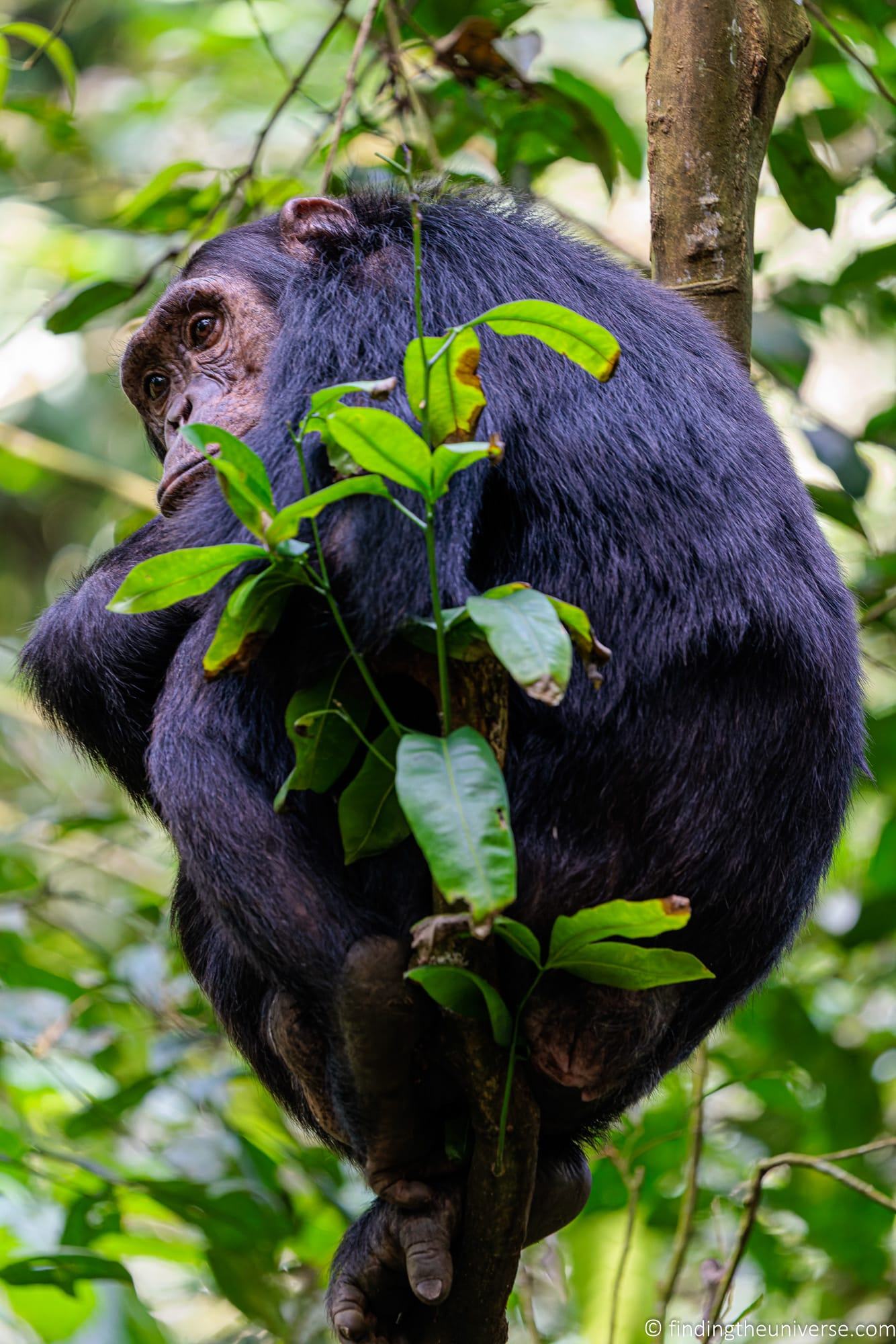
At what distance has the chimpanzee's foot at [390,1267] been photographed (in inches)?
79.2

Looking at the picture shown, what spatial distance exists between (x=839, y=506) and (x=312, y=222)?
163 centimetres

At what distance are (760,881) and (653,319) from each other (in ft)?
3.19

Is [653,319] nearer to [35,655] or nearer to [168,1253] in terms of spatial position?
[35,655]

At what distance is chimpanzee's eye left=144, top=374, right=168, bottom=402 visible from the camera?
10.2 feet

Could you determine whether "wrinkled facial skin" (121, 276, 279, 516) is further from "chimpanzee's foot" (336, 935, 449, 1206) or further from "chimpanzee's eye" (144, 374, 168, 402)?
"chimpanzee's foot" (336, 935, 449, 1206)

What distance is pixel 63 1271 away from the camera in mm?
2785

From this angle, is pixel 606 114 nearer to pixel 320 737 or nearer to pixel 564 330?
pixel 564 330

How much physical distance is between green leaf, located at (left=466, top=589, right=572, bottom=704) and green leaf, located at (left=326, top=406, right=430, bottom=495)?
0.16 meters

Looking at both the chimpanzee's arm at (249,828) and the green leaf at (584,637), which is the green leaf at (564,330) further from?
the chimpanzee's arm at (249,828)

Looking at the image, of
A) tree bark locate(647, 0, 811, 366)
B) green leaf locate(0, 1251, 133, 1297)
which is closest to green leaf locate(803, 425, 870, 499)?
tree bark locate(647, 0, 811, 366)

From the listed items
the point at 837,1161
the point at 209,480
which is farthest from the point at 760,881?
the point at 837,1161

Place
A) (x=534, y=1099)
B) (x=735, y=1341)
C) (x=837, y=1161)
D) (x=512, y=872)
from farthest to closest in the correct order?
(x=735, y=1341) < (x=837, y=1161) < (x=534, y=1099) < (x=512, y=872)

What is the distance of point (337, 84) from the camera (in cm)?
611

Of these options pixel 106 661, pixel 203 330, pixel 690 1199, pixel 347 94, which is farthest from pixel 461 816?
pixel 347 94
